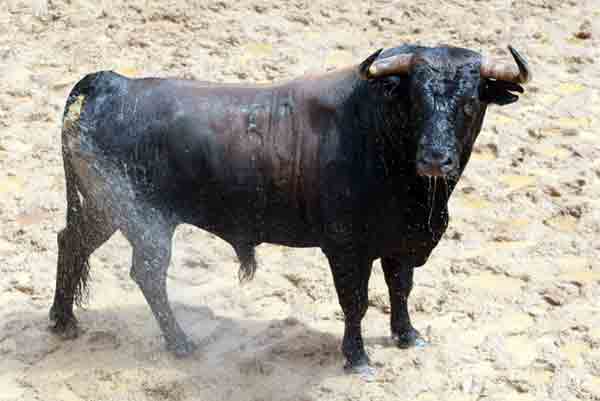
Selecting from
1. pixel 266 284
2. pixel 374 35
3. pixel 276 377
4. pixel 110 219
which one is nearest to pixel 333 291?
pixel 266 284

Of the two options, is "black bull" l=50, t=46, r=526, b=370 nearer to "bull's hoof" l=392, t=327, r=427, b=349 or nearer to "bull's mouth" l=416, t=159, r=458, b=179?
Result: "bull's hoof" l=392, t=327, r=427, b=349

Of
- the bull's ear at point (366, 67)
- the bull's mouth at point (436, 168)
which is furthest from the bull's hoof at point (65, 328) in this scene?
the bull's mouth at point (436, 168)

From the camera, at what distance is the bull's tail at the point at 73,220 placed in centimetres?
467

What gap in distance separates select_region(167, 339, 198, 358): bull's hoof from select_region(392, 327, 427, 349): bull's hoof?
1087 mm

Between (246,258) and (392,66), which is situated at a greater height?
(392,66)

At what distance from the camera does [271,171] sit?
14.8 feet

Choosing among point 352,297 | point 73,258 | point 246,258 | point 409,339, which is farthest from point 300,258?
point 73,258

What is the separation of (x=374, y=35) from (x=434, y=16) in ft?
2.15

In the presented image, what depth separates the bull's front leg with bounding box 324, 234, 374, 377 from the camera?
4484 mm

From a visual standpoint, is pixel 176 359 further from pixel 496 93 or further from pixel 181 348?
pixel 496 93

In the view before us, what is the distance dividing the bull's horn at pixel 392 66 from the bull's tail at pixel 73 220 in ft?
5.00

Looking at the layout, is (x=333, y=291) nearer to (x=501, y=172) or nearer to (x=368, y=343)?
(x=368, y=343)

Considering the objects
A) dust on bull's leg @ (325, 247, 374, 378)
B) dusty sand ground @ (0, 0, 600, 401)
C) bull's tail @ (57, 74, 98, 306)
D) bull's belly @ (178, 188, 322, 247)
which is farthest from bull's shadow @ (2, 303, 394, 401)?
bull's belly @ (178, 188, 322, 247)

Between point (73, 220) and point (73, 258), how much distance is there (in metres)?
0.21
